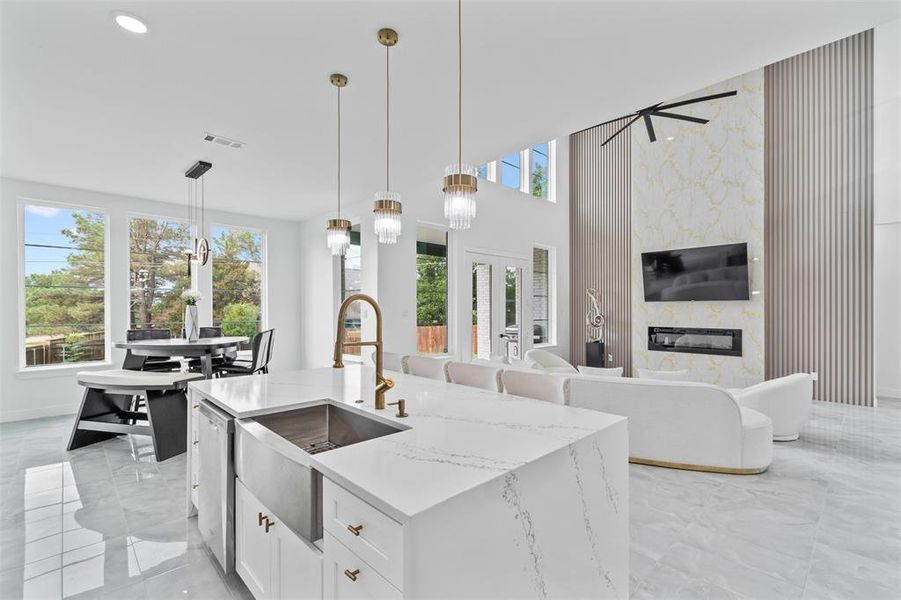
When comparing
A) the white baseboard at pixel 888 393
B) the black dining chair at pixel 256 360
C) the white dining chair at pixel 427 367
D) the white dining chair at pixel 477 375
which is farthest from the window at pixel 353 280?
the white baseboard at pixel 888 393

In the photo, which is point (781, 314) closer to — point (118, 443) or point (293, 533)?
point (293, 533)

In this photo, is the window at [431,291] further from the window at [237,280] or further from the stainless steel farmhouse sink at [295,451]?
the stainless steel farmhouse sink at [295,451]

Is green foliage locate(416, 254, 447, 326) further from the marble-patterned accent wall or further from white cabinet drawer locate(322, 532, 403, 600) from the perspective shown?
white cabinet drawer locate(322, 532, 403, 600)

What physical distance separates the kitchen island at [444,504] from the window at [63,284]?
15.3 feet

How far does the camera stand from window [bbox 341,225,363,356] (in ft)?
19.4

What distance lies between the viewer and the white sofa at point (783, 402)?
142 inches

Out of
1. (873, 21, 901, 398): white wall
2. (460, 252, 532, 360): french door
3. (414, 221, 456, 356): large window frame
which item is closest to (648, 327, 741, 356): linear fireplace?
(873, 21, 901, 398): white wall

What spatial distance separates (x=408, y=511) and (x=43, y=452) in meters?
4.47

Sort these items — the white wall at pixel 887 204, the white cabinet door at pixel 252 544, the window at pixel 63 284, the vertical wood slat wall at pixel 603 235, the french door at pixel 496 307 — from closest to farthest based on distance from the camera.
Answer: the white cabinet door at pixel 252 544 → the window at pixel 63 284 → the white wall at pixel 887 204 → the french door at pixel 496 307 → the vertical wood slat wall at pixel 603 235

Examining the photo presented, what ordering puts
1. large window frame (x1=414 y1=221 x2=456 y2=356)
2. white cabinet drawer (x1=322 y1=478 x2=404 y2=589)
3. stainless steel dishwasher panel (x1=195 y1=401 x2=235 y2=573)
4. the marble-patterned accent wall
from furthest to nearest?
large window frame (x1=414 y1=221 x2=456 y2=356), the marble-patterned accent wall, stainless steel dishwasher panel (x1=195 y1=401 x2=235 y2=573), white cabinet drawer (x1=322 y1=478 x2=404 y2=589)

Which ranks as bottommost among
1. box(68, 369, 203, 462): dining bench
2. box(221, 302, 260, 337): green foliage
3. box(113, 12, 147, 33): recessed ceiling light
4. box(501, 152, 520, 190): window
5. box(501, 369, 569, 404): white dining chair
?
box(68, 369, 203, 462): dining bench

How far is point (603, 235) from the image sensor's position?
8.02 meters

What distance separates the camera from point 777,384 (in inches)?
143

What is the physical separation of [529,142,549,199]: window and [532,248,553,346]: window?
1122mm
